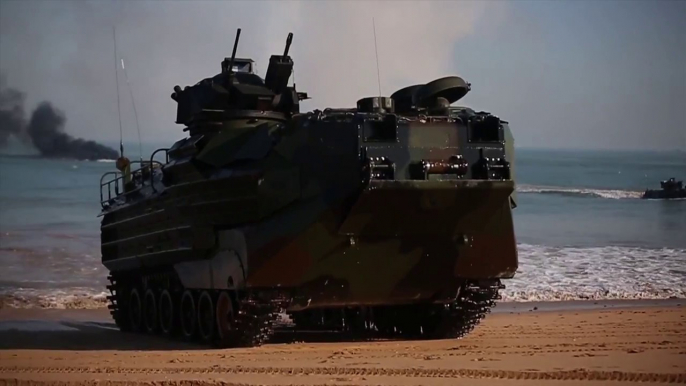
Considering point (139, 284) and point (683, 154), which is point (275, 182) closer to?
point (139, 284)

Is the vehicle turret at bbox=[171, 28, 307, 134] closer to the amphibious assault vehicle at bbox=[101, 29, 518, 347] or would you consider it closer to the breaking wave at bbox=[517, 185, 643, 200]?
the amphibious assault vehicle at bbox=[101, 29, 518, 347]

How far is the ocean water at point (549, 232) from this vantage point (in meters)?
23.0

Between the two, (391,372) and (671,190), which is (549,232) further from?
(391,372)

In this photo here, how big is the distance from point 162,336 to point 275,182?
4895 mm

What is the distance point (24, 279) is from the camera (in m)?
25.9

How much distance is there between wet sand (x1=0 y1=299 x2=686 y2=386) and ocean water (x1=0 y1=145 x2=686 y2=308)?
634 cm

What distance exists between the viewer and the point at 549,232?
30141 millimetres

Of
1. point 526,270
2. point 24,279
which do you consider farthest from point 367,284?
point 24,279

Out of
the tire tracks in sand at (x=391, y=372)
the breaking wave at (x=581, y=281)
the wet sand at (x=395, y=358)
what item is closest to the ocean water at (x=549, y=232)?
the breaking wave at (x=581, y=281)

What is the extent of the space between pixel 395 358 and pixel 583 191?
978 inches

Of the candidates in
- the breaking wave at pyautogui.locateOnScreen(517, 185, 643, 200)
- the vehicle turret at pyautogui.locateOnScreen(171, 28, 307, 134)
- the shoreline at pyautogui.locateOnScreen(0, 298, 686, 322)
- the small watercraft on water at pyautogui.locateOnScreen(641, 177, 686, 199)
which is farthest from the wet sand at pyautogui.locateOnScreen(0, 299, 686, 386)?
the breaking wave at pyautogui.locateOnScreen(517, 185, 643, 200)

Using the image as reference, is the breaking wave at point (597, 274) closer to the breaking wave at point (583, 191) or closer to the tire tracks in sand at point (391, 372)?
the breaking wave at point (583, 191)

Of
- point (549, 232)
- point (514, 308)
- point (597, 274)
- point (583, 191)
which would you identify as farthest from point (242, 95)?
point (583, 191)

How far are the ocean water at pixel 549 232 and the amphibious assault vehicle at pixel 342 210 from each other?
887 cm
